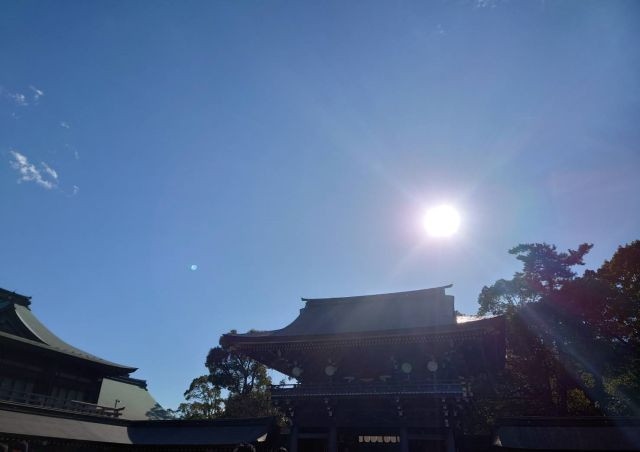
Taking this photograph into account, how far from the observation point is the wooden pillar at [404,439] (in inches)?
691

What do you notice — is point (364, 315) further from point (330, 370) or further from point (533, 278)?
point (533, 278)

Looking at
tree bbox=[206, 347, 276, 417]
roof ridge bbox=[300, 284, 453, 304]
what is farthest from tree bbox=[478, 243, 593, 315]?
tree bbox=[206, 347, 276, 417]

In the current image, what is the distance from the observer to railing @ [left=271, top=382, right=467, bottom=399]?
665 inches

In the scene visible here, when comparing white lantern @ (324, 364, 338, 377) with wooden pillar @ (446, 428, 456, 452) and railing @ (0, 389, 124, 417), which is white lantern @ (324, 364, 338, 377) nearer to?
wooden pillar @ (446, 428, 456, 452)

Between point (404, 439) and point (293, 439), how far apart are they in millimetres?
5330

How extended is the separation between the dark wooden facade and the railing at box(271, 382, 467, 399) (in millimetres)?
41

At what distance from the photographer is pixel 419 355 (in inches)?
757

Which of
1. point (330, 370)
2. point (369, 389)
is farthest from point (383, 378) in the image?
point (330, 370)

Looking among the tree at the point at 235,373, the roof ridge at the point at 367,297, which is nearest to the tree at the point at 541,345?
the roof ridge at the point at 367,297

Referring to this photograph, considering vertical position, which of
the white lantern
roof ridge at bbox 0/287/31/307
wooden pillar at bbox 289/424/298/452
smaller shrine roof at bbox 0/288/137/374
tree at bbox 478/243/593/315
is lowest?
wooden pillar at bbox 289/424/298/452

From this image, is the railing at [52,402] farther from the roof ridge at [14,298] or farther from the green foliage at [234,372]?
the green foliage at [234,372]

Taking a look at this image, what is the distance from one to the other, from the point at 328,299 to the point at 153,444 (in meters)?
13.0

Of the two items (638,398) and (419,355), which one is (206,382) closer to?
(419,355)

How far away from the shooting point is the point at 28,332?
2403cm
